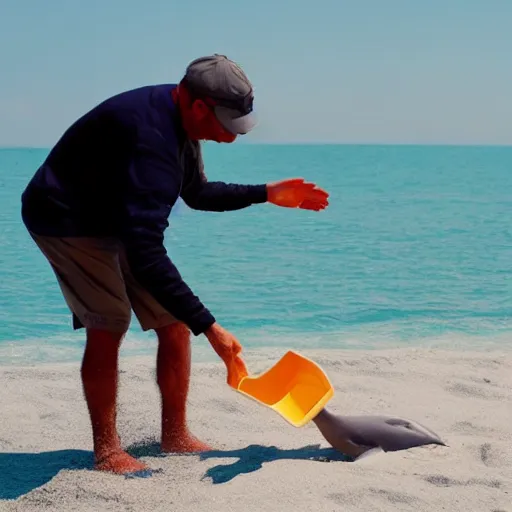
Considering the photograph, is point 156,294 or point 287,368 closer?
point 156,294

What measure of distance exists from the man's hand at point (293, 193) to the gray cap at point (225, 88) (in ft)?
1.25

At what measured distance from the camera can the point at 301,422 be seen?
3119 millimetres

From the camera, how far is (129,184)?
110 inches

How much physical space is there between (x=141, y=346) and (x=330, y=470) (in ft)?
11.9

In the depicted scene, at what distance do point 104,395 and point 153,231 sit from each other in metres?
0.72

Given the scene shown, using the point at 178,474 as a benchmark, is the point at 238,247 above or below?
below

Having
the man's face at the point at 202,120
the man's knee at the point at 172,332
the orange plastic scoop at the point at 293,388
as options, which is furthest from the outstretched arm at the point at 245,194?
the orange plastic scoop at the point at 293,388

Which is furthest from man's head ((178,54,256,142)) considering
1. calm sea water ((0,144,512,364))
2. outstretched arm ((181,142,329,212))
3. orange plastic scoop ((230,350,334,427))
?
orange plastic scoop ((230,350,334,427))

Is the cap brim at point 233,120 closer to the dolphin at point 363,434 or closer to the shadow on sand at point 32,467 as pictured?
the dolphin at point 363,434

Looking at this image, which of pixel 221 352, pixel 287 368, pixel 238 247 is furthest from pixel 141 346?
pixel 238 247

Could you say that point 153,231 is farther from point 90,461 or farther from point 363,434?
point 363,434

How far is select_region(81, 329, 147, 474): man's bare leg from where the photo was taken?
313cm

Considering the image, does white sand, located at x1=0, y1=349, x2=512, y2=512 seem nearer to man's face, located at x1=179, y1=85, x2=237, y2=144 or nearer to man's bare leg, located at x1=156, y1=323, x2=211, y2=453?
man's bare leg, located at x1=156, y1=323, x2=211, y2=453

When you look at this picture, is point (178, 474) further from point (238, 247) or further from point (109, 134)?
point (238, 247)
